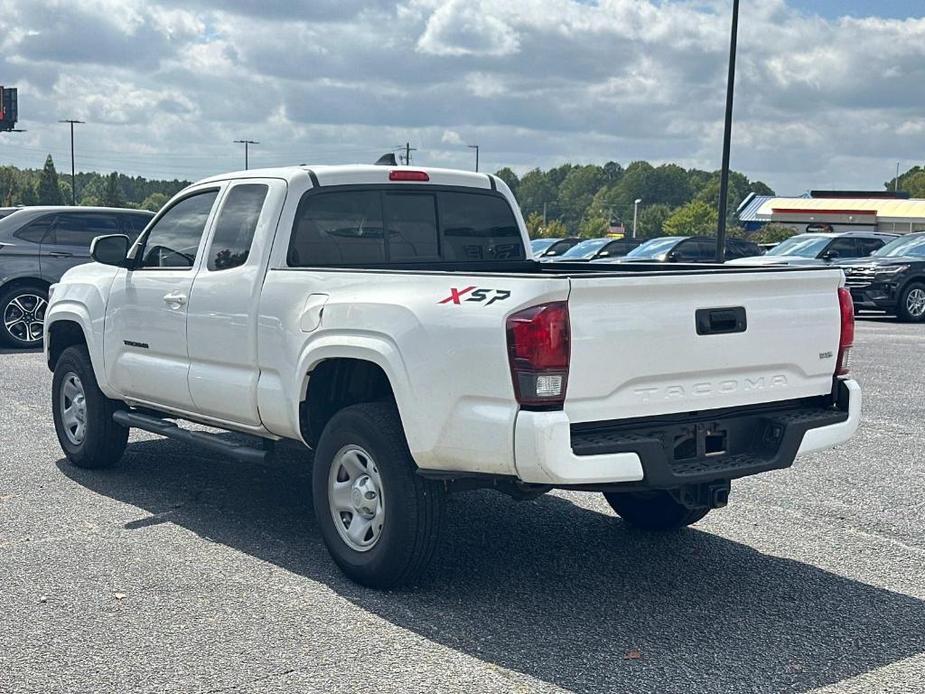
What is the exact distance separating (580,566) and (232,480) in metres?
2.86

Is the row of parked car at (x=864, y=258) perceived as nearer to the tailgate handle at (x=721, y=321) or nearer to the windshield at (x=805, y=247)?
the windshield at (x=805, y=247)

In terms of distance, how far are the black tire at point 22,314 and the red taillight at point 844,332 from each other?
12.1 m

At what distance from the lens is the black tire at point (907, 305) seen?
68.2 ft

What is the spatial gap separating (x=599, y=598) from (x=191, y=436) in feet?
8.66

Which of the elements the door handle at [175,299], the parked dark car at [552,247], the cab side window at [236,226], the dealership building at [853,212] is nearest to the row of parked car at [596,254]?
the parked dark car at [552,247]

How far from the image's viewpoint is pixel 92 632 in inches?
187

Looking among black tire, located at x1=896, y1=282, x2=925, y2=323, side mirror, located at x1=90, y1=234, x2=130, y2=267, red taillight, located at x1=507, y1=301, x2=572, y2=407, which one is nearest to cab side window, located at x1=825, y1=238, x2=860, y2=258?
black tire, located at x1=896, y1=282, x2=925, y2=323

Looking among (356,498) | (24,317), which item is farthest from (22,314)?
(356,498)

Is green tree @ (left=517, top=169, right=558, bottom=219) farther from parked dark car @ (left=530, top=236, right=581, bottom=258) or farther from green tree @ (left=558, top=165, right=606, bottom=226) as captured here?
parked dark car @ (left=530, top=236, right=581, bottom=258)

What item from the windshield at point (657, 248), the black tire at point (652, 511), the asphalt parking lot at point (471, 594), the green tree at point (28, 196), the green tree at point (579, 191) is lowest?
the asphalt parking lot at point (471, 594)

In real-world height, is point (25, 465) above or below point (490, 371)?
below

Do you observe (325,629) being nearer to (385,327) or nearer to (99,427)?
(385,327)

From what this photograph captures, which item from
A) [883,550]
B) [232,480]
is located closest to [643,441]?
[883,550]

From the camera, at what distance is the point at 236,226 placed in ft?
21.6
